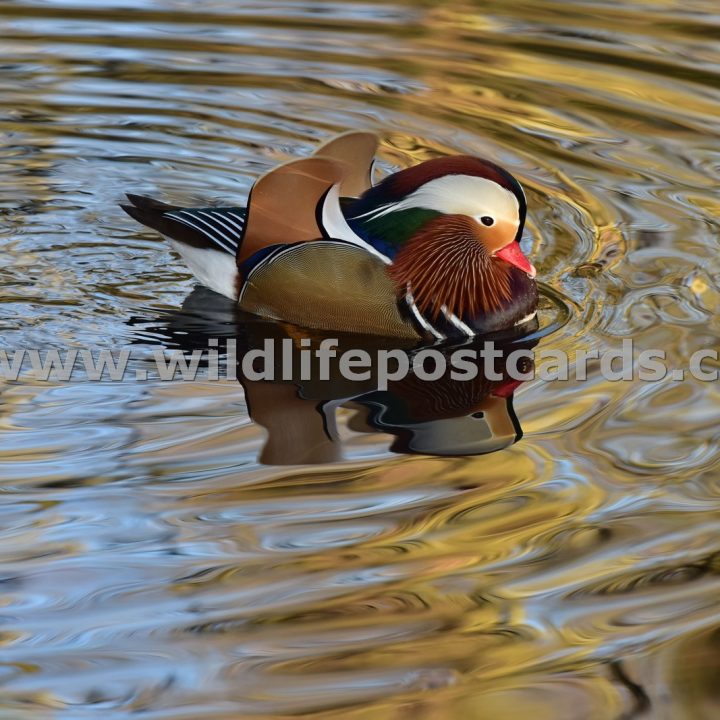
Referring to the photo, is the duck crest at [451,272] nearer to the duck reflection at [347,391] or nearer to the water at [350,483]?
the duck reflection at [347,391]

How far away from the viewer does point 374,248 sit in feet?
16.8

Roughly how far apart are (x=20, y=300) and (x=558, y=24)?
4828 millimetres

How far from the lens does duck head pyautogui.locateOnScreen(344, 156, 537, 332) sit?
200 inches

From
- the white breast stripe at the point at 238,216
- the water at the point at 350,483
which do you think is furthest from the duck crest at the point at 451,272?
the white breast stripe at the point at 238,216

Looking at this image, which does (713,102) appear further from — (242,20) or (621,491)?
(621,491)

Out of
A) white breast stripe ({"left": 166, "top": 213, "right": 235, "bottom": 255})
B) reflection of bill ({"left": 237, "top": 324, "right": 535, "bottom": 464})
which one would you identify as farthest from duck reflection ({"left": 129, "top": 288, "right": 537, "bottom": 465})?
white breast stripe ({"left": 166, "top": 213, "right": 235, "bottom": 255})

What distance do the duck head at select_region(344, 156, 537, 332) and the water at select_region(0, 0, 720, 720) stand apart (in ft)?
0.78

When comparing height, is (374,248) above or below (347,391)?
above

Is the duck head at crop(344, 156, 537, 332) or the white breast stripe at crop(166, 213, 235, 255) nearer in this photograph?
the duck head at crop(344, 156, 537, 332)

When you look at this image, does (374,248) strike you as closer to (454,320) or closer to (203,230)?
(454,320)

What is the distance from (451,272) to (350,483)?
149 centimetres

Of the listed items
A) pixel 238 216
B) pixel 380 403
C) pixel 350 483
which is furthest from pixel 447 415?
pixel 238 216

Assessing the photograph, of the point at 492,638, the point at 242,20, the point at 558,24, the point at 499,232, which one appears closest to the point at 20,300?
the point at 499,232

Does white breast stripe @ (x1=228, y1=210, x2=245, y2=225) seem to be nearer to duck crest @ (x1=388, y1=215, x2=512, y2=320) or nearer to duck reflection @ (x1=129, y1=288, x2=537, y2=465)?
duck reflection @ (x1=129, y1=288, x2=537, y2=465)
